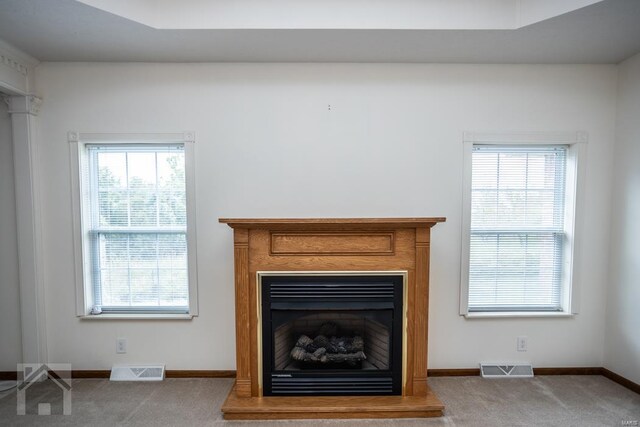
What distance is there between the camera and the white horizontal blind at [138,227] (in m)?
2.73

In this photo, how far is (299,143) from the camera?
8.73 ft

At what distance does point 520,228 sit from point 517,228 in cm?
3

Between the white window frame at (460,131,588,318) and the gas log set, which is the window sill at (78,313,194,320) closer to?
the gas log set

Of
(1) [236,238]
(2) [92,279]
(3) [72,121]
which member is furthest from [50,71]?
(1) [236,238]

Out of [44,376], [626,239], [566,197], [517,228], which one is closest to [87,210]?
[44,376]

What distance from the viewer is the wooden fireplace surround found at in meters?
2.28

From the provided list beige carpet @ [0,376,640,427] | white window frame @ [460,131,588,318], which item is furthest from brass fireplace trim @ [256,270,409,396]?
white window frame @ [460,131,588,318]

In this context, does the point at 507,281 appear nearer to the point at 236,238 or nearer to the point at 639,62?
the point at 639,62

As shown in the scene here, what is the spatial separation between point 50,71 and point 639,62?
4825 mm

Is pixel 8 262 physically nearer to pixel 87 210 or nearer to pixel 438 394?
pixel 87 210

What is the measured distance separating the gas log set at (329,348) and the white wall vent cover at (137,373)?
4.03 ft

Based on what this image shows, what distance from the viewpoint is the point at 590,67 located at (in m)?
2.67

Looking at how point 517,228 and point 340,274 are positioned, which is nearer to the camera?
point 340,274

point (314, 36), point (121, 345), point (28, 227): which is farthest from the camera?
point (121, 345)
